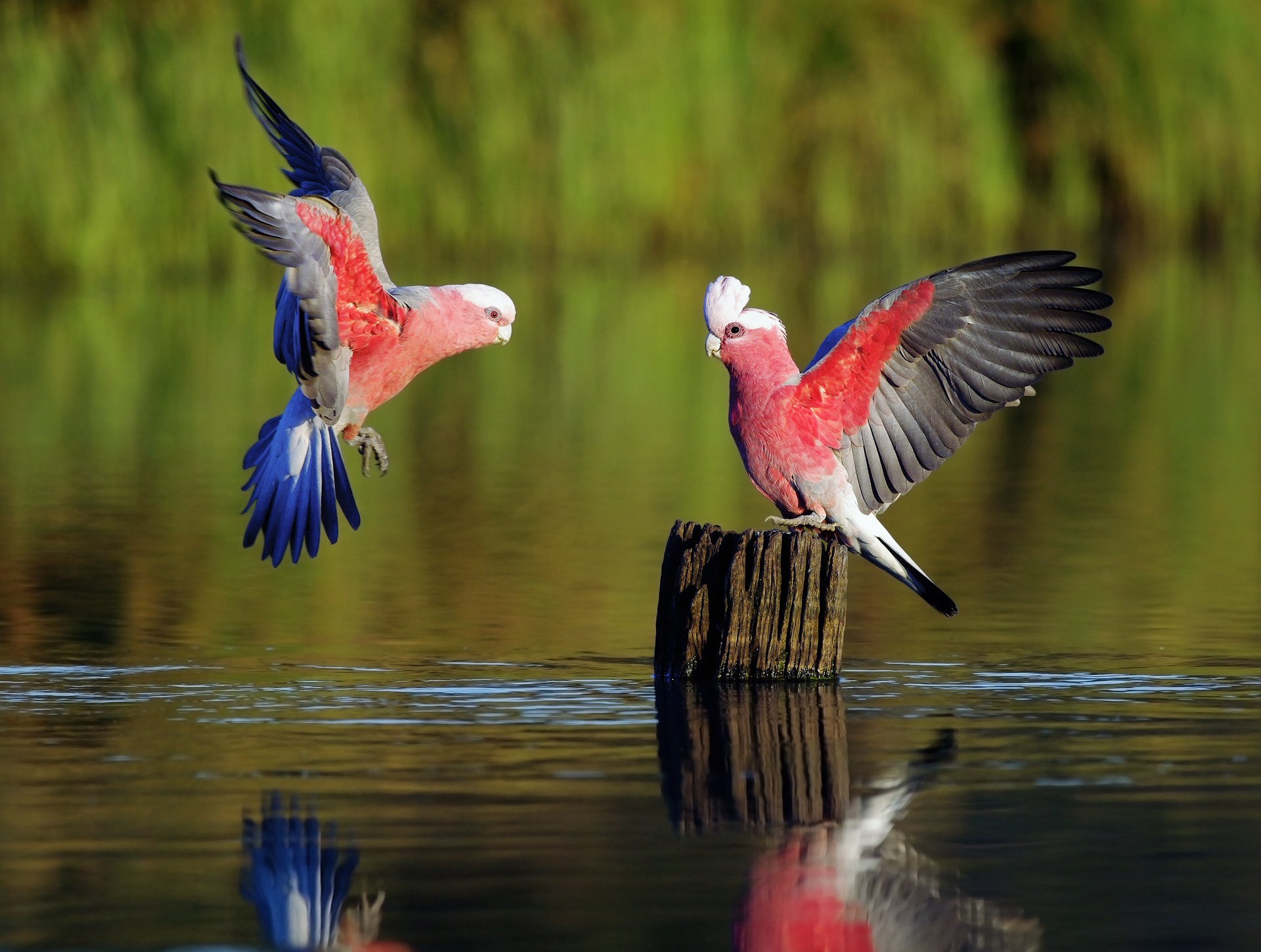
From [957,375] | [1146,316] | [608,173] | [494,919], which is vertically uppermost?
[608,173]

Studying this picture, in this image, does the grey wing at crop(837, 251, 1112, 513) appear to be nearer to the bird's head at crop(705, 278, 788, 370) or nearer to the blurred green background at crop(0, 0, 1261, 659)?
the bird's head at crop(705, 278, 788, 370)

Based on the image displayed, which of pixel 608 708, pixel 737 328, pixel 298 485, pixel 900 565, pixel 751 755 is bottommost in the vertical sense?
pixel 751 755

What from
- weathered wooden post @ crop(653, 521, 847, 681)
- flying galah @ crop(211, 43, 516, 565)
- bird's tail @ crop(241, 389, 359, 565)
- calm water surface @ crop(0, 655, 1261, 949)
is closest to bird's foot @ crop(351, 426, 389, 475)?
flying galah @ crop(211, 43, 516, 565)

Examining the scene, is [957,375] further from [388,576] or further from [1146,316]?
[1146,316]

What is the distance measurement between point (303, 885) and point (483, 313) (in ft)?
10.3

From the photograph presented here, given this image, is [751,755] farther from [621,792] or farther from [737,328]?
[737,328]

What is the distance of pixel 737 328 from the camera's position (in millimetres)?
7230

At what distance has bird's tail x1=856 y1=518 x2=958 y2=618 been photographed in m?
7.23

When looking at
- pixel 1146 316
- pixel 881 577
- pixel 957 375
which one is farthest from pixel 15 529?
pixel 1146 316

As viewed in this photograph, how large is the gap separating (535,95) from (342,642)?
15591 millimetres

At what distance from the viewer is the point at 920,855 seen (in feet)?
16.8

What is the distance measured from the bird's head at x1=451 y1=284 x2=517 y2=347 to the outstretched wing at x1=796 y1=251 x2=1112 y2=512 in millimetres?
1078

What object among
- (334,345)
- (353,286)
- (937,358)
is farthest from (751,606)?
(353,286)

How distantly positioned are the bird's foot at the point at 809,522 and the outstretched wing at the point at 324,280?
1.40 metres
